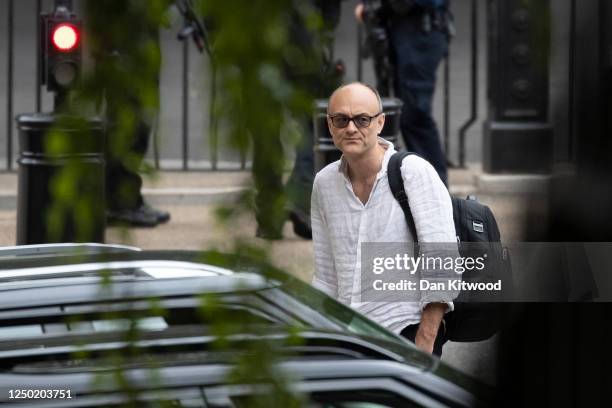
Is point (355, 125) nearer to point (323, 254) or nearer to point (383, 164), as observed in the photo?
point (383, 164)

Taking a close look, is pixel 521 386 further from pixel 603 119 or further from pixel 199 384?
pixel 199 384

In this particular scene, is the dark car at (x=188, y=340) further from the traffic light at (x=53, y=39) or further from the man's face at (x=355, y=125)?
the traffic light at (x=53, y=39)

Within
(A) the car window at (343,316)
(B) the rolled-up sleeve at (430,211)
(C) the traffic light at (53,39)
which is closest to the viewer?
(A) the car window at (343,316)

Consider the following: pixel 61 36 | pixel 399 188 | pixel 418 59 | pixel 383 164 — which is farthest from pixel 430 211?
pixel 418 59

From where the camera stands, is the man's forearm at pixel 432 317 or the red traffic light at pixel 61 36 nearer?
the man's forearm at pixel 432 317

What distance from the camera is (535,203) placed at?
152 centimetres

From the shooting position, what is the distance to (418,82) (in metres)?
8.82

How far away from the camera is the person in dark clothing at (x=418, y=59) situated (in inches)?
339

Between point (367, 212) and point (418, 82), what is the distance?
4.85 m

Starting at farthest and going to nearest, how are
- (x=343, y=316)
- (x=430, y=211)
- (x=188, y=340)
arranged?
1. (x=430, y=211)
2. (x=343, y=316)
3. (x=188, y=340)

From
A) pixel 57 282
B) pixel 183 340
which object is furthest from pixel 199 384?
pixel 57 282

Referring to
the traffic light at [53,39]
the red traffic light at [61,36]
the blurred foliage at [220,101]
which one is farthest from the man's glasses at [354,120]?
the red traffic light at [61,36]

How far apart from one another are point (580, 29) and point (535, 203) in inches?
7.8

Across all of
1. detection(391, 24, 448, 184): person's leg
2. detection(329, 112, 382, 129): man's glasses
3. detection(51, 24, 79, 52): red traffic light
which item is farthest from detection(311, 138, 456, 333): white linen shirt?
detection(391, 24, 448, 184): person's leg
